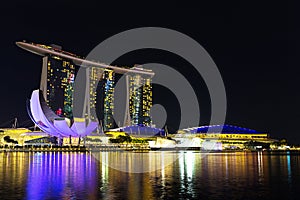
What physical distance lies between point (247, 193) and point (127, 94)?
4109 inches

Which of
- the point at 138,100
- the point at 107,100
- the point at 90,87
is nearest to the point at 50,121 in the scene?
the point at 90,87

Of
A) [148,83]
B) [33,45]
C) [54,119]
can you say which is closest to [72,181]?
[54,119]

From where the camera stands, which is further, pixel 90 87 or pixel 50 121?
pixel 90 87

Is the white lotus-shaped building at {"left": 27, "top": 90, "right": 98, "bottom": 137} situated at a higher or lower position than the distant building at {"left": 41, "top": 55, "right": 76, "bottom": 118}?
lower

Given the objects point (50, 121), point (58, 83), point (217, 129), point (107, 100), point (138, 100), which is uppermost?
point (58, 83)

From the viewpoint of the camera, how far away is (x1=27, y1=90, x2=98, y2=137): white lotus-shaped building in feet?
219

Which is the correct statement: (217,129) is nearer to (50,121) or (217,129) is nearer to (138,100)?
(138,100)

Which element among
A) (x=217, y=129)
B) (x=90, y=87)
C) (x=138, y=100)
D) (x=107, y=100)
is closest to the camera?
(x=217, y=129)

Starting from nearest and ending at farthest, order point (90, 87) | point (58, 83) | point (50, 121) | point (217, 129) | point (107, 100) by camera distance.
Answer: point (50, 121) → point (58, 83) → point (217, 129) → point (90, 87) → point (107, 100)

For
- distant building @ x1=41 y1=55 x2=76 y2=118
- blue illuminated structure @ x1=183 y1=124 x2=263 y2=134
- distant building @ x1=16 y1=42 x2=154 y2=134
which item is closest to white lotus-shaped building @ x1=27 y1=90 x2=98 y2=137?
distant building @ x1=16 y1=42 x2=154 y2=134

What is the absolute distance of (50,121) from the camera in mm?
67938

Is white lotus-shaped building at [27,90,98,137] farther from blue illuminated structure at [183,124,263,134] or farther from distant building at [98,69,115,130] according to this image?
distant building at [98,69,115,130]

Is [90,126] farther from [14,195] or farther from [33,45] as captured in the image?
[14,195]

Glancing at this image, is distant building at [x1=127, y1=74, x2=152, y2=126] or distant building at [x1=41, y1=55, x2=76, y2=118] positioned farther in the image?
distant building at [x1=127, y1=74, x2=152, y2=126]
